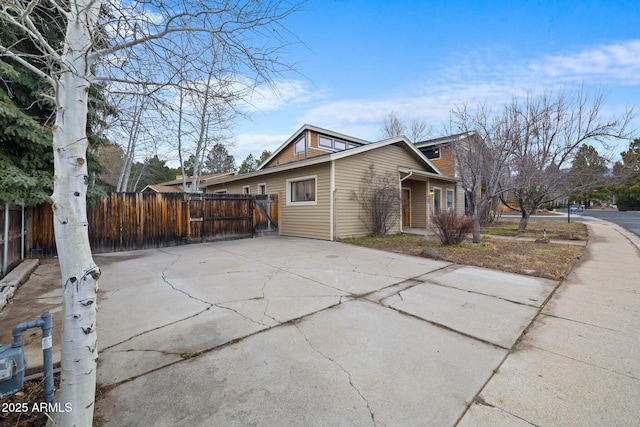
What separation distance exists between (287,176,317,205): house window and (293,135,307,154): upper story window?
18.4 feet

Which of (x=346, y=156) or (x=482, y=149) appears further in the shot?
(x=346, y=156)

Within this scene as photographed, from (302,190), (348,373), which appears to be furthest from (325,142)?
(348,373)

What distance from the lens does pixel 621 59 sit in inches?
374

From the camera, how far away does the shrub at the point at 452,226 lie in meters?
8.33

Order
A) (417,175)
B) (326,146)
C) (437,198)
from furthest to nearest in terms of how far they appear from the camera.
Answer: (326,146) < (437,198) < (417,175)

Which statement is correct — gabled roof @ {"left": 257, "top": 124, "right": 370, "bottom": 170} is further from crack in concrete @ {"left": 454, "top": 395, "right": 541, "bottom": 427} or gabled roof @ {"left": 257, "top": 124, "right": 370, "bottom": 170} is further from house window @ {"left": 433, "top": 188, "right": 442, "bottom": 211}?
crack in concrete @ {"left": 454, "top": 395, "right": 541, "bottom": 427}

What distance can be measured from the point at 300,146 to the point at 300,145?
0.06 metres

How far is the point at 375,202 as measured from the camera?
11.1 metres

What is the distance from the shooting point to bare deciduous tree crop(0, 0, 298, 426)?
1.50 m

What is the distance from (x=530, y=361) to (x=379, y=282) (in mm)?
2549

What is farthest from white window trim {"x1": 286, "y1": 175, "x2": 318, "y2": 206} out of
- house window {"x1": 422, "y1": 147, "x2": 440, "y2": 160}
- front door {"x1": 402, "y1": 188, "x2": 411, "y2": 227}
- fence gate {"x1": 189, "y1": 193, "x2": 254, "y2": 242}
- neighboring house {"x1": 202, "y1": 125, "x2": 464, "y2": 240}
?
house window {"x1": 422, "y1": 147, "x2": 440, "y2": 160}

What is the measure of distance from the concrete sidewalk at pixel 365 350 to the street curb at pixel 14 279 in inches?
5.7

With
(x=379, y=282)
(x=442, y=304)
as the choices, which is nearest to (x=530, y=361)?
(x=442, y=304)

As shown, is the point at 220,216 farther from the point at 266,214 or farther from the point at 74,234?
the point at 74,234
